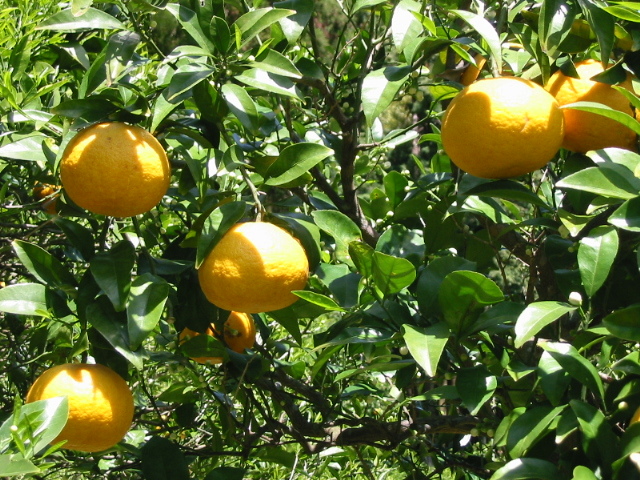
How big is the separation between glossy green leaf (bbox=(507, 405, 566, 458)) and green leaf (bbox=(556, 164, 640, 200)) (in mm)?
214

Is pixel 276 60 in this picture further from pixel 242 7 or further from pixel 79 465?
pixel 79 465

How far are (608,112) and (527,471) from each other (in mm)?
368

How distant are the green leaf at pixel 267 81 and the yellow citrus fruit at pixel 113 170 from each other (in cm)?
14

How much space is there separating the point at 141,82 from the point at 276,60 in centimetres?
35

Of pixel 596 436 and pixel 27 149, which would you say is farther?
pixel 27 149

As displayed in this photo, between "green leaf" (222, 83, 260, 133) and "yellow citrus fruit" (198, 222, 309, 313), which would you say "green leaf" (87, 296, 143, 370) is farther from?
"green leaf" (222, 83, 260, 133)

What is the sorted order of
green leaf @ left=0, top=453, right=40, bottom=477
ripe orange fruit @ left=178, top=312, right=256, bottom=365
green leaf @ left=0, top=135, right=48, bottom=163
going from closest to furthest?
green leaf @ left=0, top=453, right=40, bottom=477, green leaf @ left=0, top=135, right=48, bottom=163, ripe orange fruit @ left=178, top=312, right=256, bottom=365

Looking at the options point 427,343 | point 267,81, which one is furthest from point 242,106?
point 427,343

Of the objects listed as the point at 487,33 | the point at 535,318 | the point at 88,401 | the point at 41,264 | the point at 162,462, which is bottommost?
the point at 162,462

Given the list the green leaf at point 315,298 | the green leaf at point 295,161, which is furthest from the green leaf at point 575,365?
the green leaf at point 295,161

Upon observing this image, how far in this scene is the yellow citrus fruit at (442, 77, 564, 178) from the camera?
818 millimetres

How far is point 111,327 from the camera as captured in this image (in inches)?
35.6

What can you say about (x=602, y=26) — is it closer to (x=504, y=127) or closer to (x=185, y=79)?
(x=504, y=127)

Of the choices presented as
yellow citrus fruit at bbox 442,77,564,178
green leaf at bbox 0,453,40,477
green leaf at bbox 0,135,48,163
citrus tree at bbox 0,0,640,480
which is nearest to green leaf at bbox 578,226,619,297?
citrus tree at bbox 0,0,640,480
